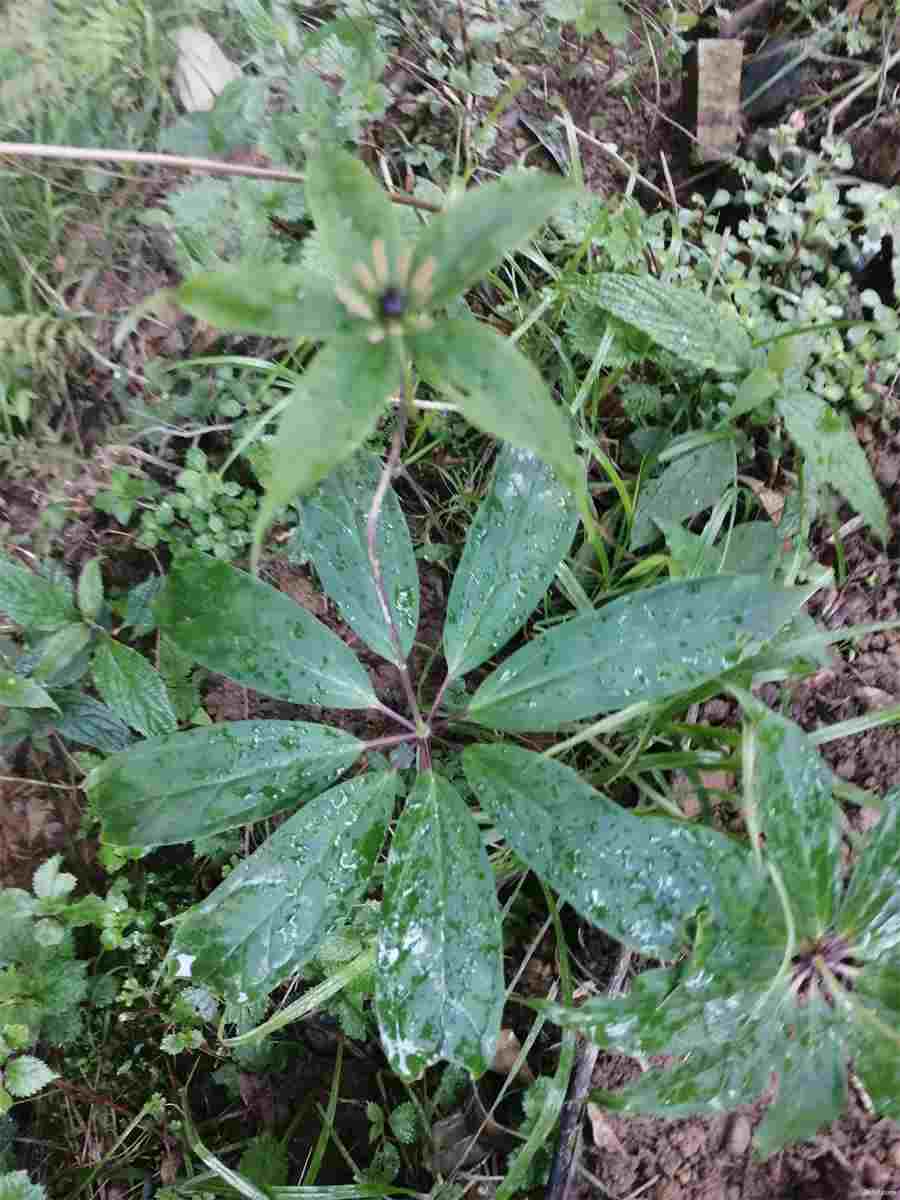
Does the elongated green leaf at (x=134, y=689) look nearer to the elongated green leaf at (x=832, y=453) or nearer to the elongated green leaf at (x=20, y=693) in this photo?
the elongated green leaf at (x=20, y=693)

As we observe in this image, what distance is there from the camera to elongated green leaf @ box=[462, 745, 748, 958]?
3.05ft

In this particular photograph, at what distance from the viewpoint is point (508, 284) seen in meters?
1.45

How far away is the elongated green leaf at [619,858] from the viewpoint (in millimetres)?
929

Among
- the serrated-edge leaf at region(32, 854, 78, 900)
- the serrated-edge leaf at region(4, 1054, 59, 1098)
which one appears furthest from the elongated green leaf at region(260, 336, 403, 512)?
the serrated-edge leaf at region(4, 1054, 59, 1098)

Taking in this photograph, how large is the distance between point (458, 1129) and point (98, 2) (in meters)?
1.97

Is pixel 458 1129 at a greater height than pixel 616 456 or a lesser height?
lesser

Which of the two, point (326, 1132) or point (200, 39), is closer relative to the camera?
point (326, 1132)

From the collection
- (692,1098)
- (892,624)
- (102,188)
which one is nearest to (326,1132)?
(692,1098)

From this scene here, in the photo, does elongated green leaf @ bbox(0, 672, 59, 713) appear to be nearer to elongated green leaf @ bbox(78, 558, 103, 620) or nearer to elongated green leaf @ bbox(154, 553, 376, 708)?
elongated green leaf @ bbox(78, 558, 103, 620)

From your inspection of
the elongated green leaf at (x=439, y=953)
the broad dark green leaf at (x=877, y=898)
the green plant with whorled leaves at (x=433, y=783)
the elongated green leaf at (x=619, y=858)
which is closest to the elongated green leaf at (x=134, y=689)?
the green plant with whorled leaves at (x=433, y=783)

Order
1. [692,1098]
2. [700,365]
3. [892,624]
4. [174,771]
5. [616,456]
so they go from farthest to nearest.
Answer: [616,456] < [700,365] < [892,624] < [174,771] < [692,1098]

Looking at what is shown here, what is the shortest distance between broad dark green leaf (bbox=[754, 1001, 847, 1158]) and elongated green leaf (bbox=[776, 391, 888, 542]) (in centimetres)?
72

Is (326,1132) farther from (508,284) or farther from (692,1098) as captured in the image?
(508,284)

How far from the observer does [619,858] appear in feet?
3.09
